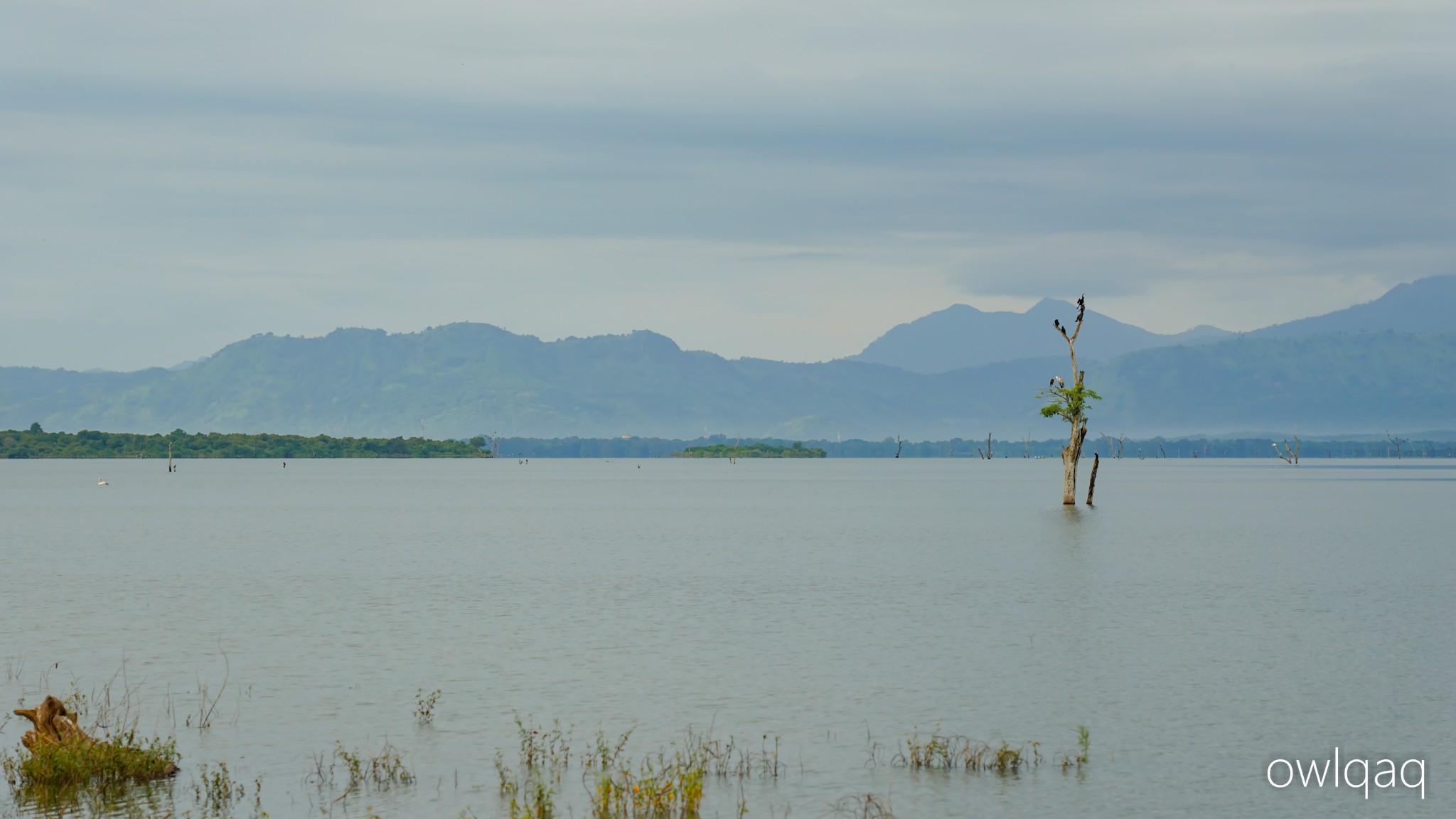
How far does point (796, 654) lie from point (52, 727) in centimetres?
1681

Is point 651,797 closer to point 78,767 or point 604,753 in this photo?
point 604,753

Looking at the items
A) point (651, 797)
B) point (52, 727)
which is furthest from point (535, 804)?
point (52, 727)

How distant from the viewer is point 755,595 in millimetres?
46781

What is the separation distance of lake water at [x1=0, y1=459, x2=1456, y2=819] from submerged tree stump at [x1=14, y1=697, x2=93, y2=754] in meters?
1.41

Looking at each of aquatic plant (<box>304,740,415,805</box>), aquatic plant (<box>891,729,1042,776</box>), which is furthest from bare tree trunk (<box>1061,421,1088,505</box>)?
aquatic plant (<box>304,740,415,805</box>)

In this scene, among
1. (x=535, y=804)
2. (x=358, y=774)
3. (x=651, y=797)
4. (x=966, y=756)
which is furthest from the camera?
(x=966, y=756)

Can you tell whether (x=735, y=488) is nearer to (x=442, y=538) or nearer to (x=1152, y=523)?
(x=1152, y=523)

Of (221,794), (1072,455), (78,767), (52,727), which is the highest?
(1072,455)

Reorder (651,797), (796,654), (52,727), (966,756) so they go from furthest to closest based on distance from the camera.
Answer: (796,654) → (966,756) → (52,727) → (651,797)

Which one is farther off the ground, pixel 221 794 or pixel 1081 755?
pixel 1081 755

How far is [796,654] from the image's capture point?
3331 centimetres

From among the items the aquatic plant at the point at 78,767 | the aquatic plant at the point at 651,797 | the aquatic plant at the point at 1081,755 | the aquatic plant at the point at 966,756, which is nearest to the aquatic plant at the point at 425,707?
the aquatic plant at the point at 78,767

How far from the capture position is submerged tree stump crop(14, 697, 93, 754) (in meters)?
21.2

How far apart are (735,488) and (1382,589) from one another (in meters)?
135
